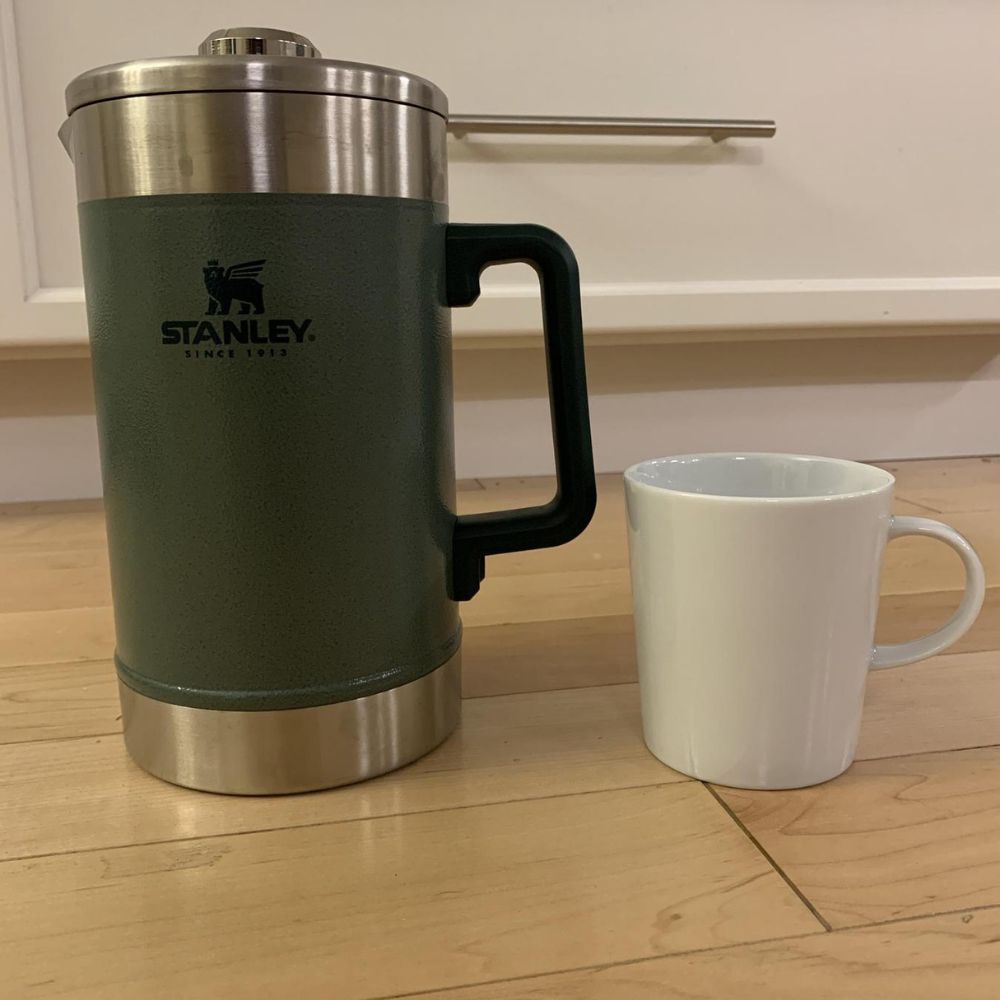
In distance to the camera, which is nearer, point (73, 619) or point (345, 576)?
point (345, 576)

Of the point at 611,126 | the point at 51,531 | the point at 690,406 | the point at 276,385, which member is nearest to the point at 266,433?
the point at 276,385

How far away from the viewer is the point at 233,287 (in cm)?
36

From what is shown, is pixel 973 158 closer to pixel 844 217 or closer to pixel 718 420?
pixel 844 217

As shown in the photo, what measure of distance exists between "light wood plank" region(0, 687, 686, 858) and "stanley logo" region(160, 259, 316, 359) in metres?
0.18

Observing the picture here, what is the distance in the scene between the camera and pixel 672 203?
100 cm

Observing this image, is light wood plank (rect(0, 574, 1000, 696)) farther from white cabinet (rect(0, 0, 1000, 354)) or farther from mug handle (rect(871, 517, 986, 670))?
white cabinet (rect(0, 0, 1000, 354))

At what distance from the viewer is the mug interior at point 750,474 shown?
1.49ft

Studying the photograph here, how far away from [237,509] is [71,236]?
62cm

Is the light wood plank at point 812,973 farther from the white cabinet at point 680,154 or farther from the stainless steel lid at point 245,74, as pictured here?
the white cabinet at point 680,154

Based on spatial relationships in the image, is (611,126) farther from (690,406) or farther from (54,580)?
(54,580)

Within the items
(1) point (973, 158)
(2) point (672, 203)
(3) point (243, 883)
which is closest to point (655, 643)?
(3) point (243, 883)

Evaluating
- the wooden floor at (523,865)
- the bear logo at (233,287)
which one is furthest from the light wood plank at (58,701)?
the bear logo at (233,287)

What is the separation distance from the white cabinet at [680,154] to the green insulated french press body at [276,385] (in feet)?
1.75

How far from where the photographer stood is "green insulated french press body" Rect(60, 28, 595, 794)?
36cm
